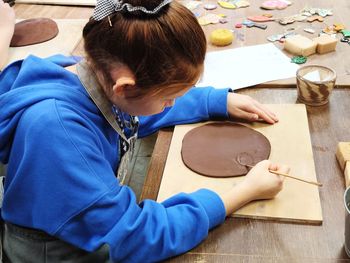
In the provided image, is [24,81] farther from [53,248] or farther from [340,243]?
[340,243]

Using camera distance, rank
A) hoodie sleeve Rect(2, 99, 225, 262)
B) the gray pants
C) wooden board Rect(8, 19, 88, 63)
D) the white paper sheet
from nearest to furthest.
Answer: hoodie sleeve Rect(2, 99, 225, 262)
the gray pants
the white paper sheet
wooden board Rect(8, 19, 88, 63)

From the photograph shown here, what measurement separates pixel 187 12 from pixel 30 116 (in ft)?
0.96

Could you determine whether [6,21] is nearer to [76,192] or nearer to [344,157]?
[76,192]

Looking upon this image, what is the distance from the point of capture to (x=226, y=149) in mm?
791

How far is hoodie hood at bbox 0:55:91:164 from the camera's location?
0.62 meters

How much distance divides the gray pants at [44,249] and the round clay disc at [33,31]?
2.59 feet

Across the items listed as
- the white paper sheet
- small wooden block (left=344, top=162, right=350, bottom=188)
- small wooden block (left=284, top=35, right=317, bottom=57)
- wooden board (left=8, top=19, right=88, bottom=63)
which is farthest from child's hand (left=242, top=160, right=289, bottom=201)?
wooden board (left=8, top=19, right=88, bottom=63)

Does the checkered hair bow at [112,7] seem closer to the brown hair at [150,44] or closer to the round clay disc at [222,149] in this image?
the brown hair at [150,44]

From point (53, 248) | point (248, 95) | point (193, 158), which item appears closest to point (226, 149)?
point (193, 158)

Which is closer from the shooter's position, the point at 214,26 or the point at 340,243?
the point at 340,243

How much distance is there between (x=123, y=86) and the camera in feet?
2.04

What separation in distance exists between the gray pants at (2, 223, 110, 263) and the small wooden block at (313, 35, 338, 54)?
0.80 meters

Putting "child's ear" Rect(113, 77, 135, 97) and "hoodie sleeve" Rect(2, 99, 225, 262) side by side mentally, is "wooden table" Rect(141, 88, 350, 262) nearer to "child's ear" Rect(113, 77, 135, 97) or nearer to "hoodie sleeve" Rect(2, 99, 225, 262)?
"hoodie sleeve" Rect(2, 99, 225, 262)

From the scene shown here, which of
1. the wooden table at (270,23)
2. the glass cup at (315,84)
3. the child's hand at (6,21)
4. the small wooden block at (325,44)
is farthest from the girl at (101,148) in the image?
the child's hand at (6,21)
